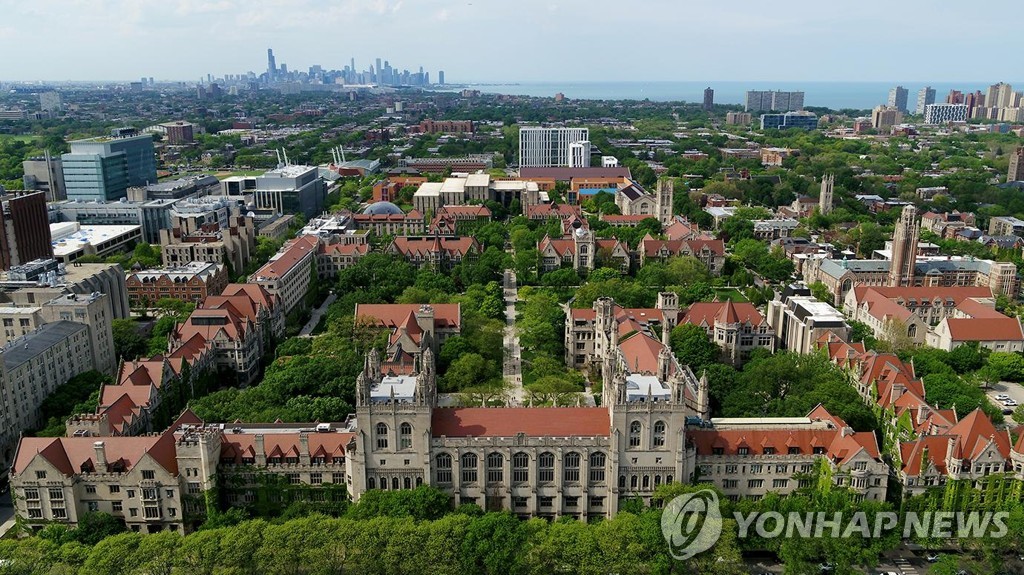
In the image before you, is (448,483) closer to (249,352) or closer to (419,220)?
(249,352)

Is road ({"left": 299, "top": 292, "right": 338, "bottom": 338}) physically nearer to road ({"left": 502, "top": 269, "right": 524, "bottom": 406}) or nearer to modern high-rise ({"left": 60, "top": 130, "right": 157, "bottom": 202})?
road ({"left": 502, "top": 269, "right": 524, "bottom": 406})

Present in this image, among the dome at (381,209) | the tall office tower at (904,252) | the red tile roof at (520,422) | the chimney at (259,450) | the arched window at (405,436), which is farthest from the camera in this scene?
the dome at (381,209)

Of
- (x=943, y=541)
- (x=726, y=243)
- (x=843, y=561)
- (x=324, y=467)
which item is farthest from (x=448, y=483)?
(x=726, y=243)

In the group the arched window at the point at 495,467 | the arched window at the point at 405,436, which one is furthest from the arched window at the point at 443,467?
the arched window at the point at 495,467

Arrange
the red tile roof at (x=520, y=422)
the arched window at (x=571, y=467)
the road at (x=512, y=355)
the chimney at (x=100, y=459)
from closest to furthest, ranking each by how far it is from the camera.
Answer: the chimney at (x=100, y=459) → the arched window at (x=571, y=467) → the red tile roof at (x=520, y=422) → the road at (x=512, y=355)

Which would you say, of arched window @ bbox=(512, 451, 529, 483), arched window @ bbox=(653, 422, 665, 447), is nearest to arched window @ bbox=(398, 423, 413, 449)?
arched window @ bbox=(512, 451, 529, 483)

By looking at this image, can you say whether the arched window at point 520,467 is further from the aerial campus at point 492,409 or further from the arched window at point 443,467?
the arched window at point 443,467
